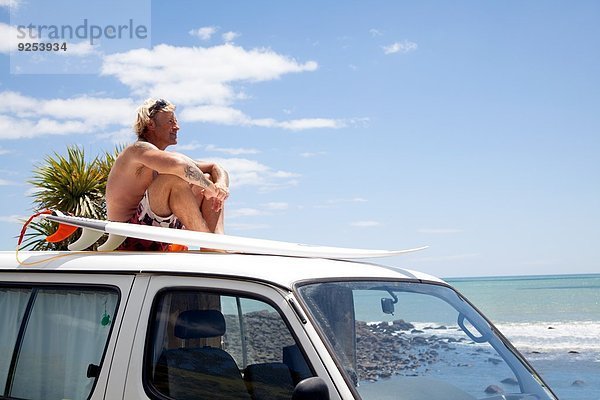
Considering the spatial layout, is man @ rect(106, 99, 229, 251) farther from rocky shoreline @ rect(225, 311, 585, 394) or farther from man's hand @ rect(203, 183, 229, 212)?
rocky shoreline @ rect(225, 311, 585, 394)

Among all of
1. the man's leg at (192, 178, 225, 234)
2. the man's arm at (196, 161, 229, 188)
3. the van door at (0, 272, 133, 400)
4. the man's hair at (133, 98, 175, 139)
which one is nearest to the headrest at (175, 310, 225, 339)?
the van door at (0, 272, 133, 400)

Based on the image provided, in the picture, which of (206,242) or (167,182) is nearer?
(206,242)

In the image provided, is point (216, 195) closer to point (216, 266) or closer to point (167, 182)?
point (167, 182)

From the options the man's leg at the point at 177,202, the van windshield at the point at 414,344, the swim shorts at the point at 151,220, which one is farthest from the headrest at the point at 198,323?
the man's leg at the point at 177,202

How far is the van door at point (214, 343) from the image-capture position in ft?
10.9

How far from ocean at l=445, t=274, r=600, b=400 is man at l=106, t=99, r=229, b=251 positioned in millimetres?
1759

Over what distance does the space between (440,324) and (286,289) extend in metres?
0.85

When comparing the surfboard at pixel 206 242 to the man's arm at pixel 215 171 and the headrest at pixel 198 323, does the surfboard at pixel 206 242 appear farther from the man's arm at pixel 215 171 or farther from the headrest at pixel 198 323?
the man's arm at pixel 215 171

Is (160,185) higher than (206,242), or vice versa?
(160,185)

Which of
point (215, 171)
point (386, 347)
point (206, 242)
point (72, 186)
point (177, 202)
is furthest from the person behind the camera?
point (72, 186)

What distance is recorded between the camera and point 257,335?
138 inches

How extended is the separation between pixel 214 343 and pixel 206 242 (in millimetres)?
771

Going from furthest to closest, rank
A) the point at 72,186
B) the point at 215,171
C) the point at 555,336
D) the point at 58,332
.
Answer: the point at 555,336, the point at 72,186, the point at 215,171, the point at 58,332

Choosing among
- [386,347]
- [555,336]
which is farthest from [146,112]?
[555,336]
